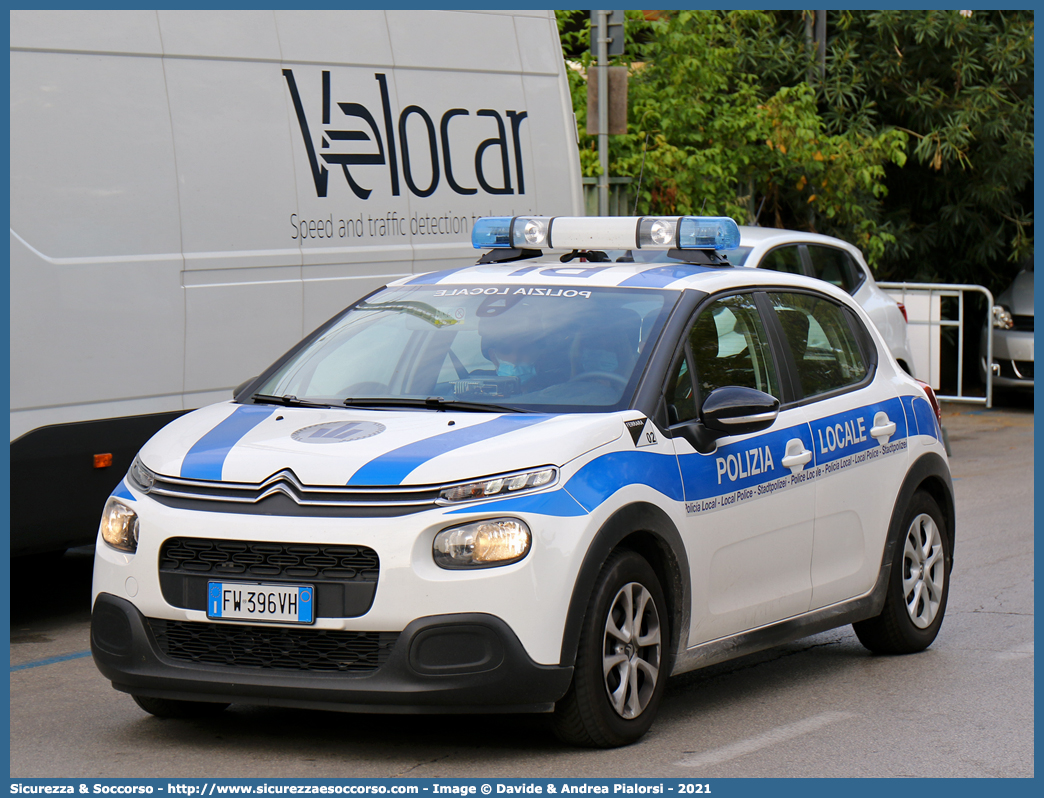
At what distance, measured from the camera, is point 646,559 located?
562 centimetres

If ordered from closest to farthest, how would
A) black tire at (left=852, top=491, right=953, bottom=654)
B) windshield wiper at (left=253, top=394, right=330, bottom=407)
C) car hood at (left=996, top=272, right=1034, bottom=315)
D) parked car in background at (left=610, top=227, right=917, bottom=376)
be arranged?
1. windshield wiper at (left=253, top=394, right=330, bottom=407)
2. black tire at (left=852, top=491, right=953, bottom=654)
3. parked car in background at (left=610, top=227, right=917, bottom=376)
4. car hood at (left=996, top=272, right=1034, bottom=315)

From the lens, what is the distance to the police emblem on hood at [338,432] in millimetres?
5395

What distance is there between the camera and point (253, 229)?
8062mm

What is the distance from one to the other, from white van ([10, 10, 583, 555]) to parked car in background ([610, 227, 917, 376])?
2534 mm

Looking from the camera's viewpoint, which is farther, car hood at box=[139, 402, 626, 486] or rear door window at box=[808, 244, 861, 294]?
rear door window at box=[808, 244, 861, 294]

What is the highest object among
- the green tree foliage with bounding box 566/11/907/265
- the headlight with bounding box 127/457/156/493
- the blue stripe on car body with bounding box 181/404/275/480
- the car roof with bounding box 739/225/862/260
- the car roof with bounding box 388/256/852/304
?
the green tree foliage with bounding box 566/11/907/265

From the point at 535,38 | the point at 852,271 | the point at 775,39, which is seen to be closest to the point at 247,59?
the point at 535,38

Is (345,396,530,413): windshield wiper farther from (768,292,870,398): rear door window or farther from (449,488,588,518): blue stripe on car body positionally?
(768,292,870,398): rear door window

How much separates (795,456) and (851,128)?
1269 centimetres

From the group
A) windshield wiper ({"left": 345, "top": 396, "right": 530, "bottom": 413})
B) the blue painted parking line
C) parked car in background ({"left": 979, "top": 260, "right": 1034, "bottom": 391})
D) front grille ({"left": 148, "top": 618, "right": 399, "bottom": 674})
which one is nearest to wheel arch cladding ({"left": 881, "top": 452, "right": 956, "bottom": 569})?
windshield wiper ({"left": 345, "top": 396, "right": 530, "bottom": 413})

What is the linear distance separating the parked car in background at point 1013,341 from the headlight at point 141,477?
536 inches

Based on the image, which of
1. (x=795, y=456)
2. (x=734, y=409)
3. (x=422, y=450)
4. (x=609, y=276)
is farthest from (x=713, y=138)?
(x=422, y=450)

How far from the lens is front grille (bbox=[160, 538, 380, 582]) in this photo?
5055 millimetres

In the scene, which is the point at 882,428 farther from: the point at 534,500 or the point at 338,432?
the point at 338,432
